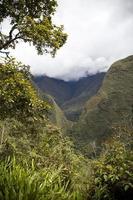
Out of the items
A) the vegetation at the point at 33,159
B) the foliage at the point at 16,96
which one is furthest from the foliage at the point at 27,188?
the foliage at the point at 16,96

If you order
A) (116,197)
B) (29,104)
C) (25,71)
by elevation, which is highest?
(25,71)

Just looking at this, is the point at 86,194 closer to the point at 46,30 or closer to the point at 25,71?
the point at 25,71

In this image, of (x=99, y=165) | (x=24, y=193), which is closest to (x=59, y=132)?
(x=99, y=165)

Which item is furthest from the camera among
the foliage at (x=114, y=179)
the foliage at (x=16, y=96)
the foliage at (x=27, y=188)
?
the foliage at (x=16, y=96)

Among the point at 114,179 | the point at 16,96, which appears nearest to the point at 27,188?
the point at 114,179

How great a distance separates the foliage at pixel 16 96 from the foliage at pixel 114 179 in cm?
261

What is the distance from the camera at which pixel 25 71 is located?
13.7m

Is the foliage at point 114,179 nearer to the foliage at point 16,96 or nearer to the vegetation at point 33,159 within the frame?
the vegetation at point 33,159

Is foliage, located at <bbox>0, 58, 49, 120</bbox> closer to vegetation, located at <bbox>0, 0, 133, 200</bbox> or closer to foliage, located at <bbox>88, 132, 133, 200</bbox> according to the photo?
vegetation, located at <bbox>0, 0, 133, 200</bbox>

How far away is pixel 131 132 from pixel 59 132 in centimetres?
1616

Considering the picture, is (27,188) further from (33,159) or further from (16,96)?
(16,96)

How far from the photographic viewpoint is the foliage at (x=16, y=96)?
39.9ft

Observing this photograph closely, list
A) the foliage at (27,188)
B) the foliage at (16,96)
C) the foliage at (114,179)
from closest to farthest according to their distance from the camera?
1. the foliage at (27,188)
2. the foliage at (114,179)
3. the foliage at (16,96)

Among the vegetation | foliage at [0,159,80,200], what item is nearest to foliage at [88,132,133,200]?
the vegetation
